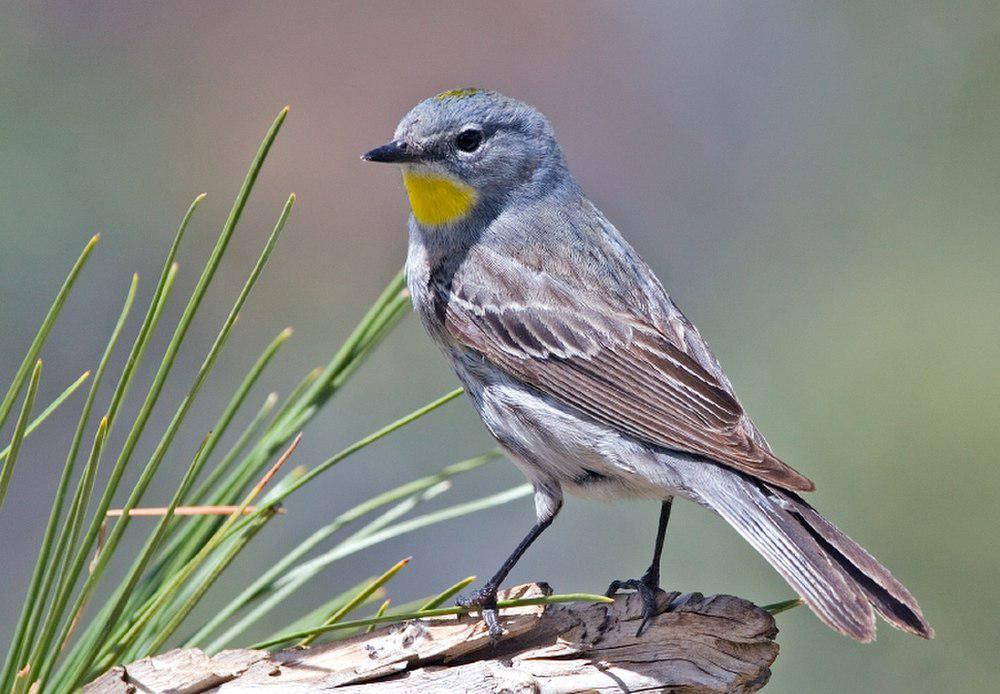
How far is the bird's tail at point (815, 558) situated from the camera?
5.56 ft

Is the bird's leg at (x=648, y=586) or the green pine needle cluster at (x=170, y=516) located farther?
the bird's leg at (x=648, y=586)

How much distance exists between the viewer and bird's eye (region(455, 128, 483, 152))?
2.53 metres

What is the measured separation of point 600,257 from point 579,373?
302 millimetres

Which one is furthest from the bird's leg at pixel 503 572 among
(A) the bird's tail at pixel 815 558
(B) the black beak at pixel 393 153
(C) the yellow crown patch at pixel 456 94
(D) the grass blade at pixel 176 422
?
(C) the yellow crown patch at pixel 456 94

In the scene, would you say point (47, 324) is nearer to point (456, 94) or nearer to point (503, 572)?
point (503, 572)

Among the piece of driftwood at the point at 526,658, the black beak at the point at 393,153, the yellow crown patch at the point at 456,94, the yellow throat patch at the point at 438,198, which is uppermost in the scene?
the yellow crown patch at the point at 456,94

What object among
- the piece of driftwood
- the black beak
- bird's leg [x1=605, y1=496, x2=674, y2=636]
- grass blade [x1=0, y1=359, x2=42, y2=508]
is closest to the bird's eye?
the black beak

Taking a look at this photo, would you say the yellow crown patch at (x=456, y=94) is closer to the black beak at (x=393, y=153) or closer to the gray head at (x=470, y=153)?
the gray head at (x=470, y=153)

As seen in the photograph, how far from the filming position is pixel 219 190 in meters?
5.19

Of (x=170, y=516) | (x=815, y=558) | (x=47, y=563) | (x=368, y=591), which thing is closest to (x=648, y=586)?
(x=815, y=558)

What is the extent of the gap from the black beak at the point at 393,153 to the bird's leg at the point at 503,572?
0.74m

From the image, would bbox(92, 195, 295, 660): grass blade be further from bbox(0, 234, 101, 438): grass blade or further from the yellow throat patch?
the yellow throat patch

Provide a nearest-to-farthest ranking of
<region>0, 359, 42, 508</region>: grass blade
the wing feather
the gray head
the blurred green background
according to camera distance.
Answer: <region>0, 359, 42, 508</region>: grass blade, the wing feather, the gray head, the blurred green background

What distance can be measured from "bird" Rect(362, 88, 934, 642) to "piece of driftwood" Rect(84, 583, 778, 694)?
5cm
